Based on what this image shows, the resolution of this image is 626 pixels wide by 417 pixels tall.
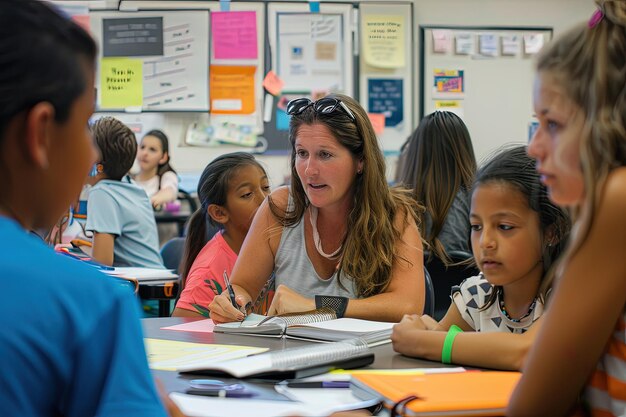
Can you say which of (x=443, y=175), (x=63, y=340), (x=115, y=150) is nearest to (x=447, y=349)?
(x=63, y=340)

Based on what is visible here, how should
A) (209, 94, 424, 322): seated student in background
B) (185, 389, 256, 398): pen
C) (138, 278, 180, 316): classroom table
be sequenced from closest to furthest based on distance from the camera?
1. (185, 389, 256, 398): pen
2. (209, 94, 424, 322): seated student in background
3. (138, 278, 180, 316): classroom table

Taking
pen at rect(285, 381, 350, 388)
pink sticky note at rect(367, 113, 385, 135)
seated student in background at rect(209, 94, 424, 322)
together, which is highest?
pink sticky note at rect(367, 113, 385, 135)

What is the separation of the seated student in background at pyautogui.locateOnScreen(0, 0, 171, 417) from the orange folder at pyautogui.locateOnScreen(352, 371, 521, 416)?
421 mm

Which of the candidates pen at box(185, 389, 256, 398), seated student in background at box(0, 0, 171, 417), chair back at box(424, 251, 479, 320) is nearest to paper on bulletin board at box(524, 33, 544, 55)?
chair back at box(424, 251, 479, 320)

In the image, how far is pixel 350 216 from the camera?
7.50 ft

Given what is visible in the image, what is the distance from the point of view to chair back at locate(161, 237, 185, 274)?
3564 millimetres

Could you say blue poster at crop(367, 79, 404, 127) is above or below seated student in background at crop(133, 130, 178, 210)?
above

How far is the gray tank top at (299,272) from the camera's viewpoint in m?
2.21

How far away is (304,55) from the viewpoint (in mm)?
6152

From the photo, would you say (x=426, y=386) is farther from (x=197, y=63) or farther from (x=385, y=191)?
(x=197, y=63)

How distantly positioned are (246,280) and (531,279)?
0.89 metres

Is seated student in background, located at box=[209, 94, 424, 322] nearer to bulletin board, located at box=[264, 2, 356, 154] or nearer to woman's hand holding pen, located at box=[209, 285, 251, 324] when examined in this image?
woman's hand holding pen, located at box=[209, 285, 251, 324]

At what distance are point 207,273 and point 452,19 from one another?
14.3 feet

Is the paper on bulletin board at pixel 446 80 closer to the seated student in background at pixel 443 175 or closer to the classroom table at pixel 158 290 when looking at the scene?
the seated student in background at pixel 443 175
